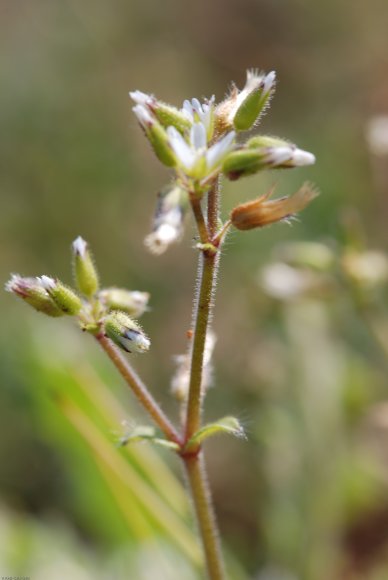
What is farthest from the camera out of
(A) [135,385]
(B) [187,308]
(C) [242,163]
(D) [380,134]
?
(B) [187,308]

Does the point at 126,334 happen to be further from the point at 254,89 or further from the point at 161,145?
the point at 254,89

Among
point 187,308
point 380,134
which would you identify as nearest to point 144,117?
point 380,134

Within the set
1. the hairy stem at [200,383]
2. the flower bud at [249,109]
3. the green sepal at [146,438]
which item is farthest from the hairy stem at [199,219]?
the green sepal at [146,438]

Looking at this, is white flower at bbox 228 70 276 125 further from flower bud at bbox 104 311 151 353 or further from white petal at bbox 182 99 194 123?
flower bud at bbox 104 311 151 353

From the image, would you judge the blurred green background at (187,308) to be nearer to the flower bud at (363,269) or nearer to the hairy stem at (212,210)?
the flower bud at (363,269)

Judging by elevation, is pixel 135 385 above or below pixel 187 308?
below

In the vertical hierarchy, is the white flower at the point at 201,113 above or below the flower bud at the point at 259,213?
above
